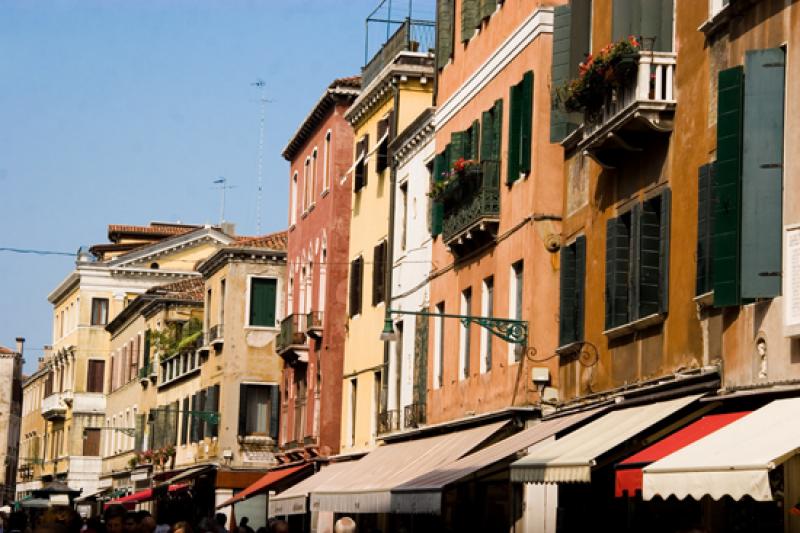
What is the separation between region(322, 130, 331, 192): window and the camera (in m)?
45.1

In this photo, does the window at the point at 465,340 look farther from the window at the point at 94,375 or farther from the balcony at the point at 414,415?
the window at the point at 94,375

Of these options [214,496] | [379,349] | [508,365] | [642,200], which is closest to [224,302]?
[214,496]

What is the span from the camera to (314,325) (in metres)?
44.4

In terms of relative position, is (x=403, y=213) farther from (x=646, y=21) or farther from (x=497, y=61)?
(x=646, y=21)

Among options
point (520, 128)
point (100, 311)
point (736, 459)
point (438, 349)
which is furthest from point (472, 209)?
point (100, 311)

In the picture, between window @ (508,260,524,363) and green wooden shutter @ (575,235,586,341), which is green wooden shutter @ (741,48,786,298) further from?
window @ (508,260,524,363)

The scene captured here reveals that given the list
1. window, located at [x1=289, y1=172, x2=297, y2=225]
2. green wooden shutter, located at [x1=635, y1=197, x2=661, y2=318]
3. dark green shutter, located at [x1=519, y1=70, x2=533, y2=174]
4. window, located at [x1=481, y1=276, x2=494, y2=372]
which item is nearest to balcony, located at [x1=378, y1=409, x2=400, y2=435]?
window, located at [x1=481, y1=276, x2=494, y2=372]

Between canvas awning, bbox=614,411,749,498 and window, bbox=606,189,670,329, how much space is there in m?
2.41

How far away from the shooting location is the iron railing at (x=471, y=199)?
27453 mm

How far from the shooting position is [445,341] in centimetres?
3102

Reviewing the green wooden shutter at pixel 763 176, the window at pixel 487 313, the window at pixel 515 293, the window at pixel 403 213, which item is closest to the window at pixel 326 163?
the window at pixel 403 213

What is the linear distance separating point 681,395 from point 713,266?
1605mm

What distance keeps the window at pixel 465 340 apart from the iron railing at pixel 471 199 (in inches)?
39.7

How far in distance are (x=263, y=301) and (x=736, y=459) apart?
41231 millimetres
